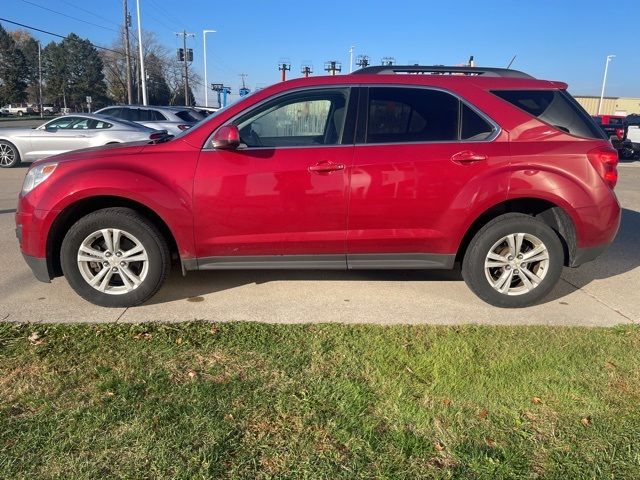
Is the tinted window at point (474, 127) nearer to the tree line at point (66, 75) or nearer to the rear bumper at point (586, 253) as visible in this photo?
the rear bumper at point (586, 253)

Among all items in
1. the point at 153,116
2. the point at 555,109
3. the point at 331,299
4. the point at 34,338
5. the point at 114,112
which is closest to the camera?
the point at 34,338

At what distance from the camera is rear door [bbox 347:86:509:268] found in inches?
159

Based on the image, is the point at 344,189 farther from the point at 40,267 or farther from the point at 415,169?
the point at 40,267

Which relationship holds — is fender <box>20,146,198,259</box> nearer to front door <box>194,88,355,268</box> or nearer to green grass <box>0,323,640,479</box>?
front door <box>194,88,355,268</box>

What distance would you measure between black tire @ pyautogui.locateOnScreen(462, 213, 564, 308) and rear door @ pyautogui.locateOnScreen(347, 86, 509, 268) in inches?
7.9

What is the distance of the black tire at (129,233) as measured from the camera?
13.3 ft

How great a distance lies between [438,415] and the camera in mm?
2756

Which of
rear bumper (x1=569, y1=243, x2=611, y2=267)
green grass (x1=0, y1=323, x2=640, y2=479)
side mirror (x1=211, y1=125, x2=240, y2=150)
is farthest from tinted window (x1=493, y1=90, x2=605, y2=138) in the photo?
side mirror (x1=211, y1=125, x2=240, y2=150)

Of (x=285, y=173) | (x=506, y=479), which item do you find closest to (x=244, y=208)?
(x=285, y=173)

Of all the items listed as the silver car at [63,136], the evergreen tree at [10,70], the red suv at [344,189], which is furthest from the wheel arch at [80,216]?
the evergreen tree at [10,70]

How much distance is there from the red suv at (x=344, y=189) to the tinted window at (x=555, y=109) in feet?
0.04

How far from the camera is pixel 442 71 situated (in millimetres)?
4508

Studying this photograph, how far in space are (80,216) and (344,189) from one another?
86.1 inches

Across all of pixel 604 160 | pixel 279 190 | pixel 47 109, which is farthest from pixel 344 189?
pixel 47 109
